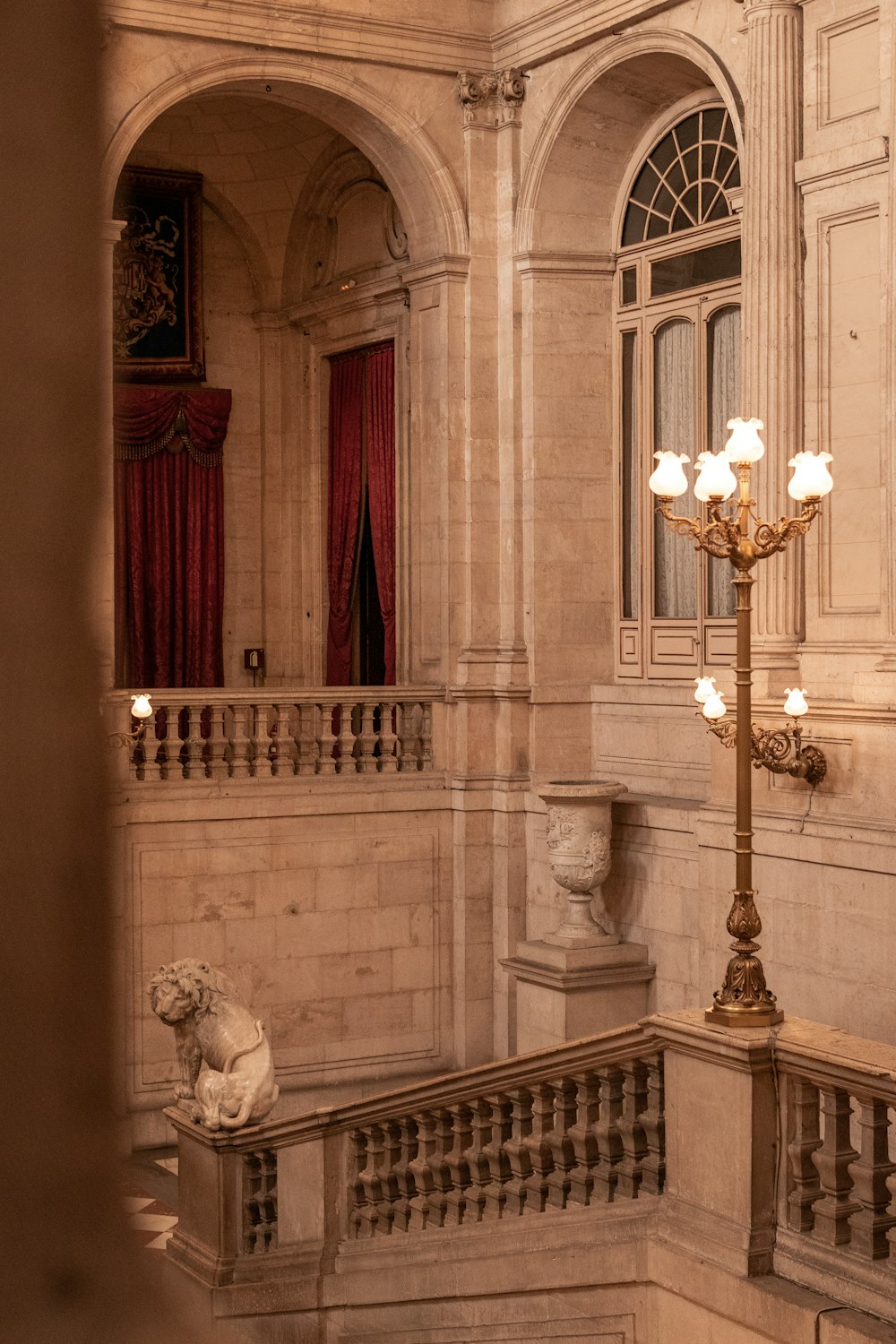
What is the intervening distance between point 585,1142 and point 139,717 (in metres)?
6.42

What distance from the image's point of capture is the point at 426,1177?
8.04 metres

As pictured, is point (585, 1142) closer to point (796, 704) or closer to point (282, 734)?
point (796, 704)

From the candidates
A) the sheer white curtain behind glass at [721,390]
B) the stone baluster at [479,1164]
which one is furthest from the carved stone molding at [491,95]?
the stone baluster at [479,1164]

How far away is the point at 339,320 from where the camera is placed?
17.0 metres

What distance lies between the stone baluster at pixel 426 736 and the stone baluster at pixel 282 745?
3.83ft

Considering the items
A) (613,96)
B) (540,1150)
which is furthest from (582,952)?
(613,96)

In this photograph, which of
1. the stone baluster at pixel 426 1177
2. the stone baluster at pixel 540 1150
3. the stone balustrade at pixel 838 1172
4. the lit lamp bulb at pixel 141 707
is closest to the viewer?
the stone balustrade at pixel 838 1172

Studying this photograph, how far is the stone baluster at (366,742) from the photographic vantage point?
44.4ft

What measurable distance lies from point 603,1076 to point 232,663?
37.1 feet

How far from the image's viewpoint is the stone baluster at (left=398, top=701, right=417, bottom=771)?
13789mm

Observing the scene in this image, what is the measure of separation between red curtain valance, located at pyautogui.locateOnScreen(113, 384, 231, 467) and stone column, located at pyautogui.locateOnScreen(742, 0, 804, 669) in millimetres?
7725

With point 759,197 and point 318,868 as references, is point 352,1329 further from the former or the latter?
point 759,197

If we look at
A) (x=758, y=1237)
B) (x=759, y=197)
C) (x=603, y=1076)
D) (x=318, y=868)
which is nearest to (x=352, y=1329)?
(x=603, y=1076)

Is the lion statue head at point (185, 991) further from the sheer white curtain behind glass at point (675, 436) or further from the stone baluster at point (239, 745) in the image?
the sheer white curtain behind glass at point (675, 436)
